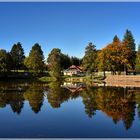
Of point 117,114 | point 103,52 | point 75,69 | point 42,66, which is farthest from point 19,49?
point 117,114

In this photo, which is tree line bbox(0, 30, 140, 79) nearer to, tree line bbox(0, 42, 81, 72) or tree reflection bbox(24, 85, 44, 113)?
tree line bbox(0, 42, 81, 72)

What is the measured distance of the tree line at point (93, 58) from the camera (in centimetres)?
7775

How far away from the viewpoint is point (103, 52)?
78125mm

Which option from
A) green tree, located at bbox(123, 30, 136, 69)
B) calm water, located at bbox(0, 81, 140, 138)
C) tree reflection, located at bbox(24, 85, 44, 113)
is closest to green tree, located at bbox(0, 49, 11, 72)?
green tree, located at bbox(123, 30, 136, 69)

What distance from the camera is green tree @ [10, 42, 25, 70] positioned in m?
109

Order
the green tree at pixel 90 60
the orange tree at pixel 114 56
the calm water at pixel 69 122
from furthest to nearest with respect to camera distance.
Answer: the green tree at pixel 90 60 → the orange tree at pixel 114 56 → the calm water at pixel 69 122

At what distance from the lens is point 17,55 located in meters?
111

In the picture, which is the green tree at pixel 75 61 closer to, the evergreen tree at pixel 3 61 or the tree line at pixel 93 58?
the tree line at pixel 93 58

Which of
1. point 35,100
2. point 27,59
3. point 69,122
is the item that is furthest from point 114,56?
point 69,122

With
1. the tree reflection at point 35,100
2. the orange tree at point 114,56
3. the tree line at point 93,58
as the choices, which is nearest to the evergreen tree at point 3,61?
the tree line at point 93,58

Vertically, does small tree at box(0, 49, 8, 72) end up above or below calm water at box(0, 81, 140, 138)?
above

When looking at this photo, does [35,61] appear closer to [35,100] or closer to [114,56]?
[114,56]

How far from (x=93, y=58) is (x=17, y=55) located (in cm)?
3289

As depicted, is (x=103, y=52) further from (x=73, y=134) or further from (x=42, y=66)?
(x=73, y=134)
